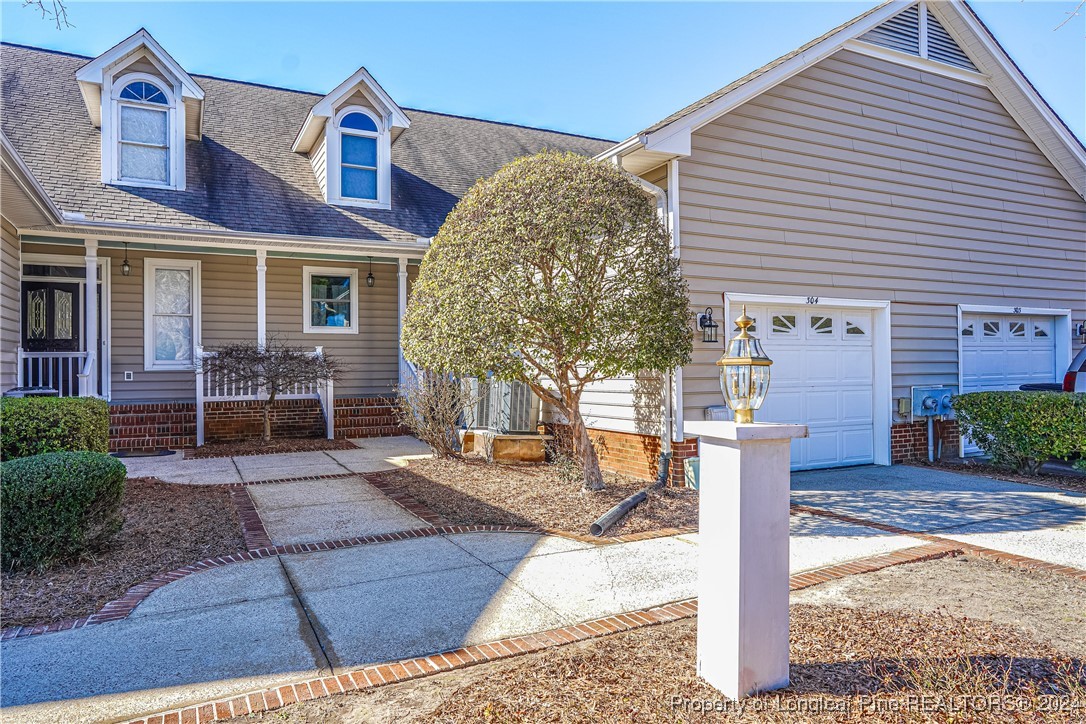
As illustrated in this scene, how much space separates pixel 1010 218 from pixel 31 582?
12336mm

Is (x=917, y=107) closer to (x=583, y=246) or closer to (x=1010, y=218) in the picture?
(x=1010, y=218)

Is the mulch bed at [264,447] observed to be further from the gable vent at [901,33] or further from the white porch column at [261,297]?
the gable vent at [901,33]

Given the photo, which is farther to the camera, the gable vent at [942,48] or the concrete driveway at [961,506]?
the gable vent at [942,48]

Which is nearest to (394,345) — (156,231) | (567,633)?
(156,231)

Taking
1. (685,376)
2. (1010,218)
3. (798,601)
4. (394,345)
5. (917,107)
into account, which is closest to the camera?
(798,601)

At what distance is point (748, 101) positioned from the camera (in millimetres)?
7812

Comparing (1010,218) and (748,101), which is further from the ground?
(748,101)

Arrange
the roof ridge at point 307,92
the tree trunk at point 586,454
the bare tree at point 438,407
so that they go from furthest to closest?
1. the roof ridge at point 307,92
2. the bare tree at point 438,407
3. the tree trunk at point 586,454

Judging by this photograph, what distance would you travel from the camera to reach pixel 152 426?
Result: 1045cm

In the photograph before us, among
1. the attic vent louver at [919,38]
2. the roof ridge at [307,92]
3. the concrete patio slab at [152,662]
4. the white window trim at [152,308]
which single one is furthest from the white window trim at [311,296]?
the attic vent louver at [919,38]

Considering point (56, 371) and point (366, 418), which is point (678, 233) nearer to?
point (366, 418)

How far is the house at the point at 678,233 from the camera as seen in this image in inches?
309

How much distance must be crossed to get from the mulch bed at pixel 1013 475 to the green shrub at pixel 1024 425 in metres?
0.17

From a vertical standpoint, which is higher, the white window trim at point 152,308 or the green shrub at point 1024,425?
the white window trim at point 152,308
